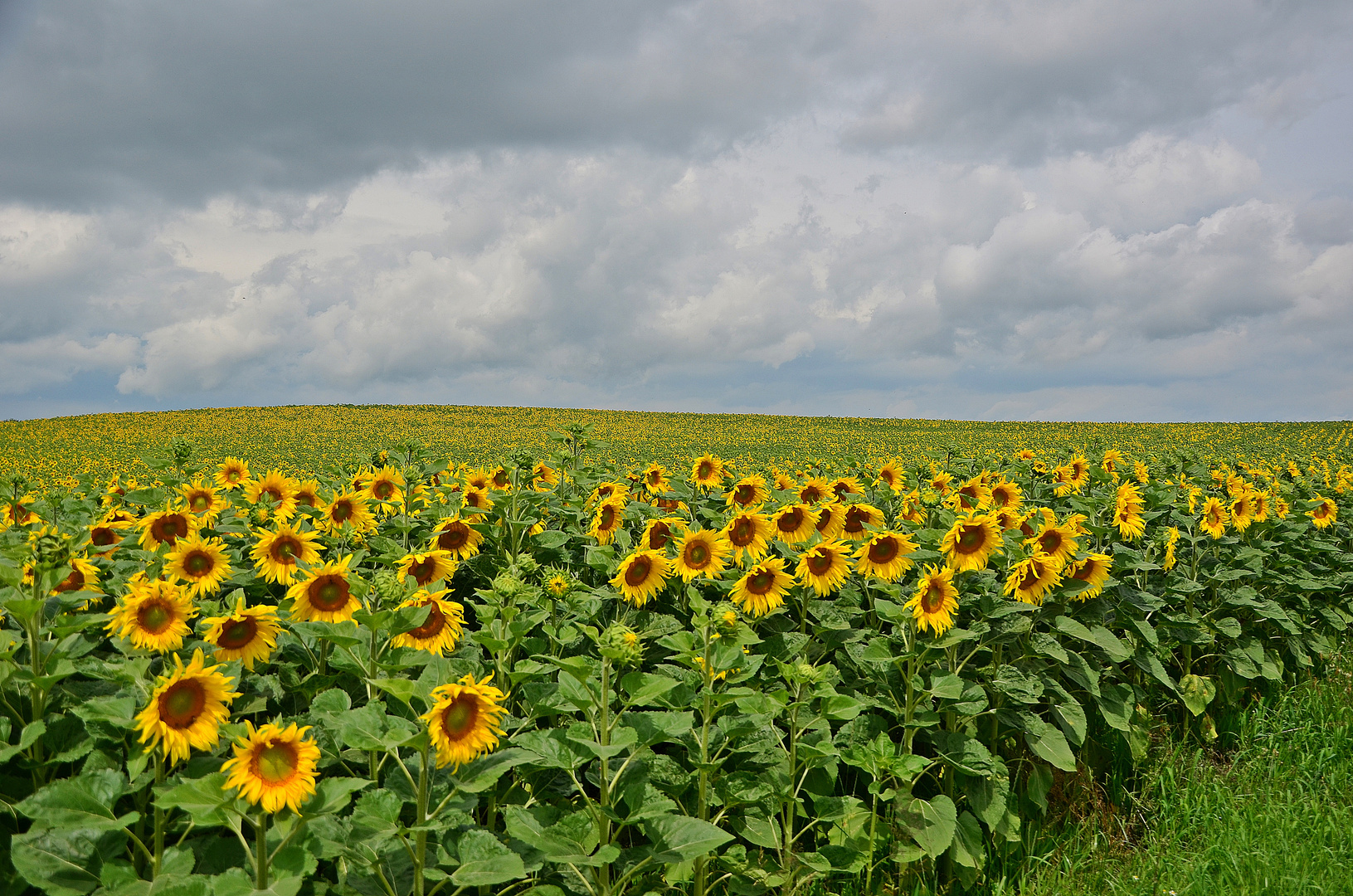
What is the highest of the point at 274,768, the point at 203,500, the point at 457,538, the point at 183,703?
the point at 203,500

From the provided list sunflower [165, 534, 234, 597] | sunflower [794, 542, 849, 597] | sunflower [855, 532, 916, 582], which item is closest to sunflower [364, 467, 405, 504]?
sunflower [165, 534, 234, 597]

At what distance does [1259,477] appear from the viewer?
8.14 meters

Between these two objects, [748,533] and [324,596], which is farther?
[748,533]

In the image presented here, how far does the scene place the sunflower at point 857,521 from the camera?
4140mm

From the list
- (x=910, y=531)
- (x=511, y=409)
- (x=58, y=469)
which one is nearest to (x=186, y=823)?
(x=910, y=531)

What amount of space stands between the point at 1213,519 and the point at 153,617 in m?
6.23

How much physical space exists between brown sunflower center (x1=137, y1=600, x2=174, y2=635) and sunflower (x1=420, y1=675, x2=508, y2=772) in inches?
Answer: 41.6

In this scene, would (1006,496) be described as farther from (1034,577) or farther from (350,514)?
(350,514)

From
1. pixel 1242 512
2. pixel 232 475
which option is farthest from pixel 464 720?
pixel 1242 512

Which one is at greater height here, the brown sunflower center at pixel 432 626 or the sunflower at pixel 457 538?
the sunflower at pixel 457 538

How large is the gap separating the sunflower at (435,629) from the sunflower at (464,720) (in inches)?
21.7

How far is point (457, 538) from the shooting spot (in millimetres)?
3797

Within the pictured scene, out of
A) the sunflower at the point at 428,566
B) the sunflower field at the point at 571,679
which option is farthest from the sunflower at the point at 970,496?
the sunflower at the point at 428,566

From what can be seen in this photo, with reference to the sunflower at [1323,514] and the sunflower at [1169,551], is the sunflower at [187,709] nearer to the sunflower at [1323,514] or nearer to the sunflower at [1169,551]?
the sunflower at [1169,551]
